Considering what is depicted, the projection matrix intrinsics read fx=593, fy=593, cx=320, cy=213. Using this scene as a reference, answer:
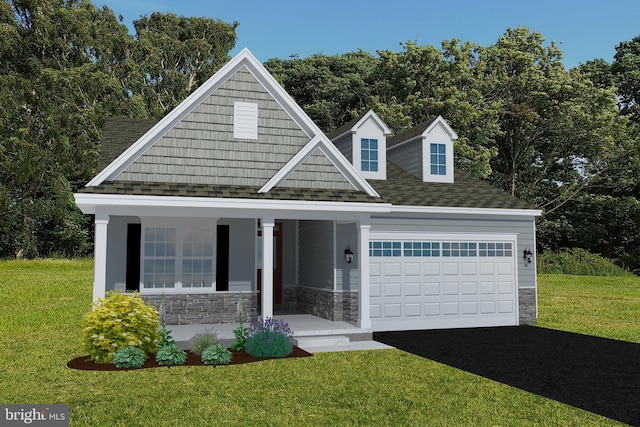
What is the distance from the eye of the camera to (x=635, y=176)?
37062mm

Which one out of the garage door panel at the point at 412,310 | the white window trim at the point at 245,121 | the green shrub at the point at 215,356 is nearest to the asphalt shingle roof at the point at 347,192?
the white window trim at the point at 245,121

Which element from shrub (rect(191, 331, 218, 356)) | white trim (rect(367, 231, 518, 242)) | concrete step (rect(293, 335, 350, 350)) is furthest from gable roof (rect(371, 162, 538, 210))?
shrub (rect(191, 331, 218, 356))

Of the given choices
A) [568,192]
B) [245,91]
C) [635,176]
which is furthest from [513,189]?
[245,91]

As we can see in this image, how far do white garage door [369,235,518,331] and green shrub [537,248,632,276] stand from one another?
19230mm

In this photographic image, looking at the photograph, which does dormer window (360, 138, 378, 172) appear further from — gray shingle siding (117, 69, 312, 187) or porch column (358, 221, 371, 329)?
porch column (358, 221, 371, 329)

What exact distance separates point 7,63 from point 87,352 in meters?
33.6

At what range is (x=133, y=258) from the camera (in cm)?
1384

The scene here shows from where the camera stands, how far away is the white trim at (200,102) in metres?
12.7

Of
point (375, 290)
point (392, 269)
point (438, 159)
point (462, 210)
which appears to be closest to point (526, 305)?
point (462, 210)

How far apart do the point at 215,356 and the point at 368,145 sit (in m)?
8.66

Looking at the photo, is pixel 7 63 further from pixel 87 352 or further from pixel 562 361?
pixel 562 361

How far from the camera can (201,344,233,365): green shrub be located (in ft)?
34.0

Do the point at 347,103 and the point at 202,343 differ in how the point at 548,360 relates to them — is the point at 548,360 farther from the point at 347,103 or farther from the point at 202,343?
the point at 347,103

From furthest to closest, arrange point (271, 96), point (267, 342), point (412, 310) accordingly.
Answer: point (412, 310) < point (271, 96) < point (267, 342)
